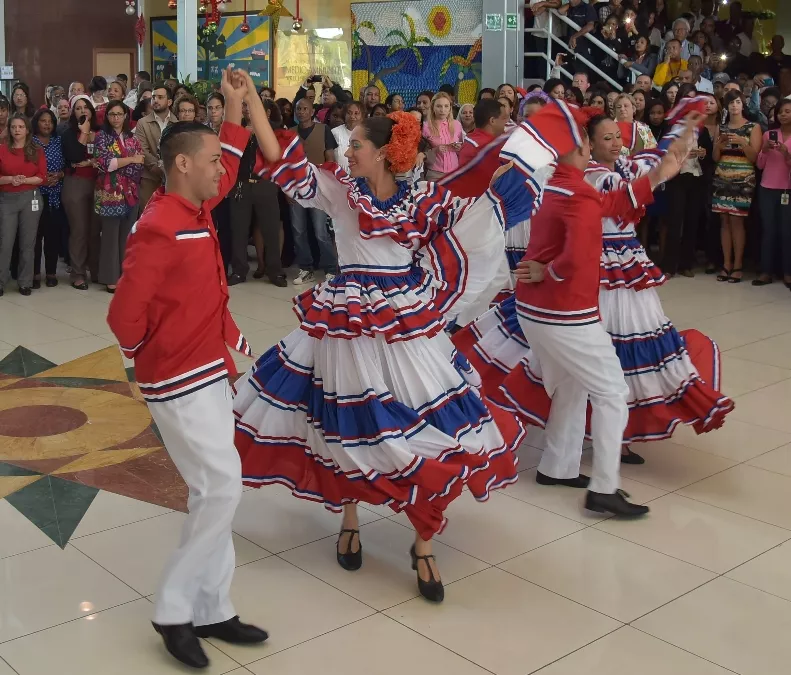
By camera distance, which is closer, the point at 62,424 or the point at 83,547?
the point at 83,547

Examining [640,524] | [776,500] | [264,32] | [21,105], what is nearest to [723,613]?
[640,524]

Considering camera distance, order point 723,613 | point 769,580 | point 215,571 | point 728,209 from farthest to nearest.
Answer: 1. point 728,209
2. point 769,580
3. point 723,613
4. point 215,571

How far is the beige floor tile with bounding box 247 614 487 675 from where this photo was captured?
307 centimetres

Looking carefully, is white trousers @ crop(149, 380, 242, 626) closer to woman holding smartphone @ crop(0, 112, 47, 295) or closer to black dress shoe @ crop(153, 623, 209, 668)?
black dress shoe @ crop(153, 623, 209, 668)

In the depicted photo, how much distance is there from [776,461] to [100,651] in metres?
3.17

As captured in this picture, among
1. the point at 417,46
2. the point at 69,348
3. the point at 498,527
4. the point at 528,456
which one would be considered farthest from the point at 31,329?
the point at 417,46

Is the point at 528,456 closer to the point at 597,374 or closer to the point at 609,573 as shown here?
the point at 597,374

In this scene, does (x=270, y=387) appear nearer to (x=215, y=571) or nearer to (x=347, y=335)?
(x=347, y=335)

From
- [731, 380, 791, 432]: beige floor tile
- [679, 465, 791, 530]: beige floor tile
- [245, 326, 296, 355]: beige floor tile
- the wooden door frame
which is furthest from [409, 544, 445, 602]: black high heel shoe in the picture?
the wooden door frame

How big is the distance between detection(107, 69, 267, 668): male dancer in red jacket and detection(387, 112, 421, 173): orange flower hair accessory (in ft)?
2.43

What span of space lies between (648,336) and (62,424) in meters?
2.83

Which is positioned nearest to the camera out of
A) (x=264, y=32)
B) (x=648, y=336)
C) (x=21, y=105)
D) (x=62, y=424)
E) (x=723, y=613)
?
(x=723, y=613)

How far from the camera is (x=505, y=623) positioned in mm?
3375

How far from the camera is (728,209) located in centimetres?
937
